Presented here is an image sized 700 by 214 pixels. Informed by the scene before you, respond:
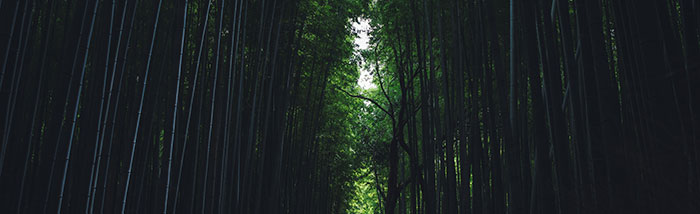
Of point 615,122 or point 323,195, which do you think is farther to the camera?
point 323,195

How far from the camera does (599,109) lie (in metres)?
1.29

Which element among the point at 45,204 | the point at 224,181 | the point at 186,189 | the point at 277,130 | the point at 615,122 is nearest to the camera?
the point at 615,122

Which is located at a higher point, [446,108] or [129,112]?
[446,108]

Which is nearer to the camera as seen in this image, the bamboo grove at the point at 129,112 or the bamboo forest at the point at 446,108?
the bamboo forest at the point at 446,108

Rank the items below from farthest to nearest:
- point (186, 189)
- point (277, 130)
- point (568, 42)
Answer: point (277, 130)
point (186, 189)
point (568, 42)

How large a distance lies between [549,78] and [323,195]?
257 inches

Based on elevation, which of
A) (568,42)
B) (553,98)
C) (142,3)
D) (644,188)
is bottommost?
(644,188)

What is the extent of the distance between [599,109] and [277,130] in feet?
8.88

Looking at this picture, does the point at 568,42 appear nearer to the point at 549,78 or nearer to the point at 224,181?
the point at 549,78

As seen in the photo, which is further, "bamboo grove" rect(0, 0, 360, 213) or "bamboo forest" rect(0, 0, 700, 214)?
"bamboo grove" rect(0, 0, 360, 213)

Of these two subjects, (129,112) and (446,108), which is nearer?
(129,112)

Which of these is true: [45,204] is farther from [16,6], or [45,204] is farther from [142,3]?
[142,3]

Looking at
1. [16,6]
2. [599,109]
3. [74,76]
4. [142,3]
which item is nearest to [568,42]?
[599,109]

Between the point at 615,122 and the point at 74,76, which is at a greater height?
the point at 74,76
